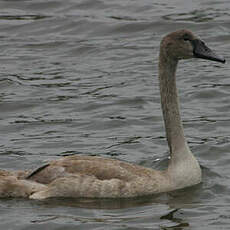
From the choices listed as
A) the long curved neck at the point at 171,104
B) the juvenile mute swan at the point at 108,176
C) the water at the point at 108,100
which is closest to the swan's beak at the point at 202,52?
the juvenile mute swan at the point at 108,176

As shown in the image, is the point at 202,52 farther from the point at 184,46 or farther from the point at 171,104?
the point at 171,104

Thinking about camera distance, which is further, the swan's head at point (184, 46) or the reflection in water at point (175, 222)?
the swan's head at point (184, 46)

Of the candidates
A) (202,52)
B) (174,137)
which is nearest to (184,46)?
(202,52)

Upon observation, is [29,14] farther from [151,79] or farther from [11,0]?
[151,79]

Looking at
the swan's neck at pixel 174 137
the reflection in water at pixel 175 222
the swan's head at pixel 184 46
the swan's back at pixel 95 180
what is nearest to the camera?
the reflection in water at pixel 175 222

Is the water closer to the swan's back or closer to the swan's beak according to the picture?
the swan's back

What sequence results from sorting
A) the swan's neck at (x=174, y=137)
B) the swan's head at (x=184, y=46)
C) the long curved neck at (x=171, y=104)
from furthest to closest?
the long curved neck at (x=171, y=104) < the swan's head at (x=184, y=46) < the swan's neck at (x=174, y=137)

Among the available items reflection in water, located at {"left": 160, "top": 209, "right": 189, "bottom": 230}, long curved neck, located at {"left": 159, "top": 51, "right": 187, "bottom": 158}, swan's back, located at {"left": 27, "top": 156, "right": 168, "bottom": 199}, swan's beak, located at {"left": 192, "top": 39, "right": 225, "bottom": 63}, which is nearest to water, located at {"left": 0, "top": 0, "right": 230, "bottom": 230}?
reflection in water, located at {"left": 160, "top": 209, "right": 189, "bottom": 230}

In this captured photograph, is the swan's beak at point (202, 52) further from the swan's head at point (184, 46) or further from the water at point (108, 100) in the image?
the water at point (108, 100)

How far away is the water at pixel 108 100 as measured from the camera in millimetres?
11672

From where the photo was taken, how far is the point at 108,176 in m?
12.0

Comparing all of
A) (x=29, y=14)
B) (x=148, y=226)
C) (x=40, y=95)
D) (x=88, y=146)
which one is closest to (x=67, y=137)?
(x=88, y=146)

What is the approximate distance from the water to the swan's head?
154 centimetres

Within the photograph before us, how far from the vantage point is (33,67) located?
18.7 metres
